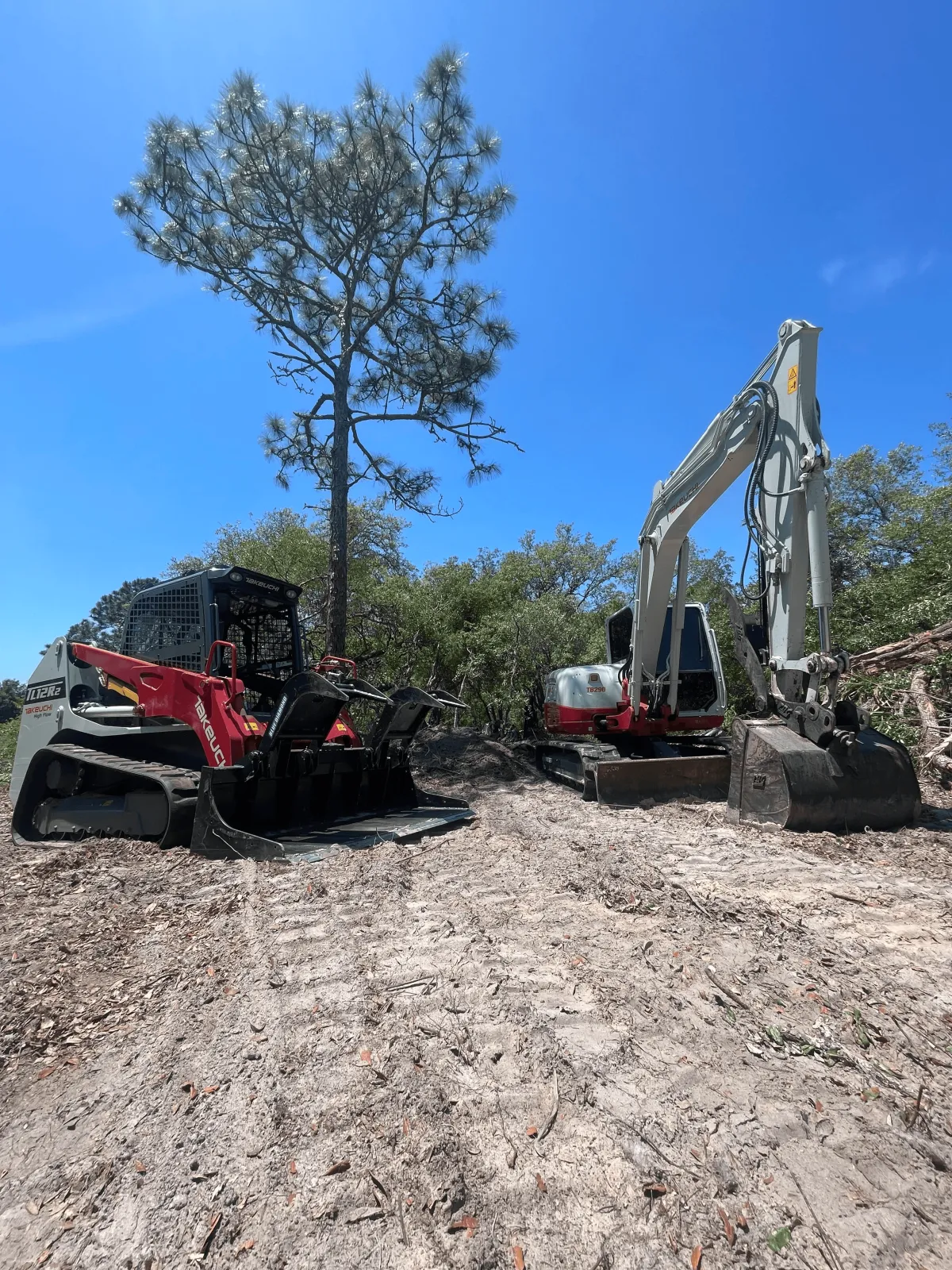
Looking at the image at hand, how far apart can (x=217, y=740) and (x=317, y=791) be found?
1.21 metres

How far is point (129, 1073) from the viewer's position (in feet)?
7.48

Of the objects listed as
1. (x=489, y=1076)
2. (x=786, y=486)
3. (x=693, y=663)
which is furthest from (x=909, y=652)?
(x=489, y=1076)

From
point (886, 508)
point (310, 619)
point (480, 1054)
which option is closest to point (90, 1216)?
point (480, 1054)

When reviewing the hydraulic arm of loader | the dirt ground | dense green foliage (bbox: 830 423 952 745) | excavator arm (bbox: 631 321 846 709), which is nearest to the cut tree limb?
dense green foliage (bbox: 830 423 952 745)

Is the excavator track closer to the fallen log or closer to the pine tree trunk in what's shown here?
the pine tree trunk

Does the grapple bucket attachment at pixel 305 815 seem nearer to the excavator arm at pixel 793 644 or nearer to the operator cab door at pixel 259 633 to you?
the operator cab door at pixel 259 633

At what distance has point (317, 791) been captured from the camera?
637 centimetres

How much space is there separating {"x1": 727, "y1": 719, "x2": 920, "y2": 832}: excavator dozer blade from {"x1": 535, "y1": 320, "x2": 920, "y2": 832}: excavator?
0.04 feet

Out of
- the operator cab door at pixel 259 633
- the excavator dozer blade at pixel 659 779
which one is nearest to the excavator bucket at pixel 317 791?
the operator cab door at pixel 259 633

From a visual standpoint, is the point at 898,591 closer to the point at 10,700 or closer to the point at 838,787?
the point at 838,787

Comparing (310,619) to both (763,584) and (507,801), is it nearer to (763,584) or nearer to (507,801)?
(507,801)

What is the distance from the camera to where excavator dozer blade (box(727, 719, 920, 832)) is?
5242 mm

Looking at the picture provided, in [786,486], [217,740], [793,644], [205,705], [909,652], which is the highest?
[786,486]

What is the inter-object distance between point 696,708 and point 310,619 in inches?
307
